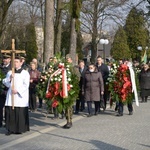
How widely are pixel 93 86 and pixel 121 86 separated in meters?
0.91

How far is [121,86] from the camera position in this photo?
553 inches

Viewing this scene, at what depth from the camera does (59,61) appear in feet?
38.0

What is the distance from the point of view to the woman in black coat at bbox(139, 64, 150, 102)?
64.7 feet

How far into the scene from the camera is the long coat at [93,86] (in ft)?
45.2

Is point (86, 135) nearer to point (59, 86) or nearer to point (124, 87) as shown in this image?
point (59, 86)

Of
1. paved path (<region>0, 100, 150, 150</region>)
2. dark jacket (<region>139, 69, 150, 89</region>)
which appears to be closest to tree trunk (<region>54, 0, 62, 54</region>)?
dark jacket (<region>139, 69, 150, 89</region>)

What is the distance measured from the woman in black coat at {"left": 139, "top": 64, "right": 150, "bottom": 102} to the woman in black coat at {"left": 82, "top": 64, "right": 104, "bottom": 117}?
20.2 ft

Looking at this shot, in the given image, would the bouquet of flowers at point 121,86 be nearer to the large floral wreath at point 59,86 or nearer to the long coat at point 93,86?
the long coat at point 93,86

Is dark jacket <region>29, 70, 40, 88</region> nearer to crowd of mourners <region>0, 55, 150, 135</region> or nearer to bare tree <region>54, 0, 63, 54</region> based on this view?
crowd of mourners <region>0, 55, 150, 135</region>

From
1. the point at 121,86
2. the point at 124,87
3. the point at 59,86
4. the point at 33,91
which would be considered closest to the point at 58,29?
the point at 33,91

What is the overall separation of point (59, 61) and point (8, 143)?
2946mm

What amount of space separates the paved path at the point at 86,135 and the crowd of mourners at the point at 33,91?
0.36 meters

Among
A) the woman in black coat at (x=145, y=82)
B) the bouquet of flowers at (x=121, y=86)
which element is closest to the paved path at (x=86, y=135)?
the bouquet of flowers at (x=121, y=86)

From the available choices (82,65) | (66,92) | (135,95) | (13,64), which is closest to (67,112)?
(66,92)
